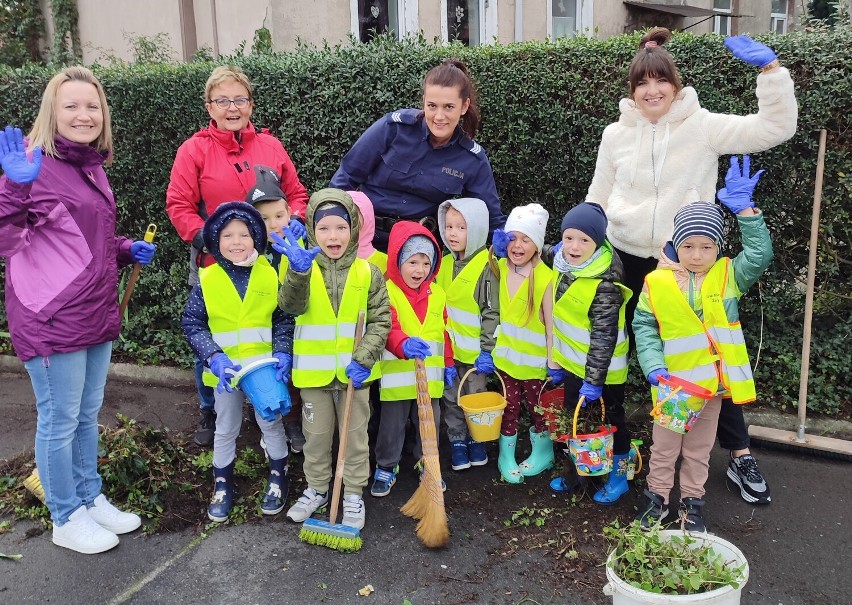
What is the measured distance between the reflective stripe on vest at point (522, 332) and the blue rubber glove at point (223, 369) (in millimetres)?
1513

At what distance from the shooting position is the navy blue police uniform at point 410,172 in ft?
13.3

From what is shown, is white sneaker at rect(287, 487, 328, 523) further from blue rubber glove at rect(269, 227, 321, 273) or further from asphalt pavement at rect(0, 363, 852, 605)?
blue rubber glove at rect(269, 227, 321, 273)

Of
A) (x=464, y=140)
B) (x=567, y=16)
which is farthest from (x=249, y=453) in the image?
(x=567, y=16)

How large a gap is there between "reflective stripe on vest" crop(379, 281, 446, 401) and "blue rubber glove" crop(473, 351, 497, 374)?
25 centimetres

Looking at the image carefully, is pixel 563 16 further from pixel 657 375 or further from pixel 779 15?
pixel 657 375

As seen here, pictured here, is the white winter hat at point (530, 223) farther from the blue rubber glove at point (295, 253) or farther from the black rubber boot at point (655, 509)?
the black rubber boot at point (655, 509)

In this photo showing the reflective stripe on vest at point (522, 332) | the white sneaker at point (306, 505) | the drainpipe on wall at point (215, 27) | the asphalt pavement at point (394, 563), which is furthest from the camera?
the drainpipe on wall at point (215, 27)

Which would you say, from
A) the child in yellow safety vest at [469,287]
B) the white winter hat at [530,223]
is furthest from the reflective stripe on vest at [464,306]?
the white winter hat at [530,223]

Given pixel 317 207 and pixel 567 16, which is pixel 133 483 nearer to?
pixel 317 207

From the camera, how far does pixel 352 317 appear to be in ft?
11.6

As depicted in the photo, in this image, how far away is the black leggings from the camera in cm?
380

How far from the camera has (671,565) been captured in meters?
2.54

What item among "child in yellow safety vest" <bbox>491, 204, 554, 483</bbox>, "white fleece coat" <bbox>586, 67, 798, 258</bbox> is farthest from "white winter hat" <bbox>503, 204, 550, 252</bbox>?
"white fleece coat" <bbox>586, 67, 798, 258</bbox>

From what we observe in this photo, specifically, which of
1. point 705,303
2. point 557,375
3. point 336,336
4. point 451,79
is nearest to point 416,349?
point 336,336
